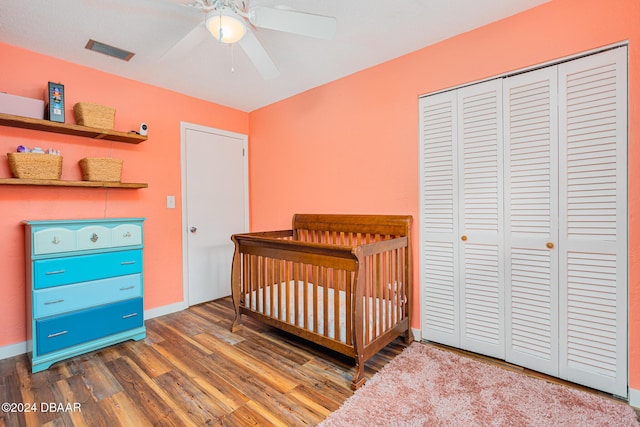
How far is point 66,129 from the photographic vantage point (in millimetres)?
2326

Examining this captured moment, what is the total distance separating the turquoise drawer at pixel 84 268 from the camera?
2068mm

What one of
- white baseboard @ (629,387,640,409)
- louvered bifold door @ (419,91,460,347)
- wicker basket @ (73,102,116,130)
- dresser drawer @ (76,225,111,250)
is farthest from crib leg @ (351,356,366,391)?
wicker basket @ (73,102,116,130)

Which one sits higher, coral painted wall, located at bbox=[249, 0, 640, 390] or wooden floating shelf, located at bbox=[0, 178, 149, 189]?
coral painted wall, located at bbox=[249, 0, 640, 390]

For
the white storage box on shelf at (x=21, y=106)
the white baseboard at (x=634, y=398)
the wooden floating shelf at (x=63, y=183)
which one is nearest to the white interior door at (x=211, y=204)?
the wooden floating shelf at (x=63, y=183)

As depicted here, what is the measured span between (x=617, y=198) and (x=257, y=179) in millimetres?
3199

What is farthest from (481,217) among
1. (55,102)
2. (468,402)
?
(55,102)

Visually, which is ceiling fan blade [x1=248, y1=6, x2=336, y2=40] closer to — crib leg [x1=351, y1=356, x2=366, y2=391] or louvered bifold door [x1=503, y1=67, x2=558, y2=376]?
louvered bifold door [x1=503, y1=67, x2=558, y2=376]

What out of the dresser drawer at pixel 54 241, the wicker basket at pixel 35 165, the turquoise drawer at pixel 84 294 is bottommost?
the turquoise drawer at pixel 84 294

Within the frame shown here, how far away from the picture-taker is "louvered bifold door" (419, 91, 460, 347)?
2213 millimetres

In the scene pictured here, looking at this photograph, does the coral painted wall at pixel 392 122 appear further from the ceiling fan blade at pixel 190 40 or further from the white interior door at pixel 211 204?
the ceiling fan blade at pixel 190 40

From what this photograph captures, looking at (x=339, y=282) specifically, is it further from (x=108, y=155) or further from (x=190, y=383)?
(x=108, y=155)

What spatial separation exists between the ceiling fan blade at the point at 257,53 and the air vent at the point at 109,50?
47.8 inches

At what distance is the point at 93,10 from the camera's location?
1.83 meters

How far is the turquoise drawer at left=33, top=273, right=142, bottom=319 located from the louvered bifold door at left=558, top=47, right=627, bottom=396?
306 centimetres
